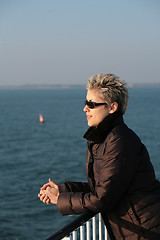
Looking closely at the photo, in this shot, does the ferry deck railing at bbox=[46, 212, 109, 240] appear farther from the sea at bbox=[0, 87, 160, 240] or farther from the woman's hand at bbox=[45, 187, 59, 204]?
the sea at bbox=[0, 87, 160, 240]

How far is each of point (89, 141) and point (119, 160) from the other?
39 cm

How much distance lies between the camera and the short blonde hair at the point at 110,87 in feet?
9.04

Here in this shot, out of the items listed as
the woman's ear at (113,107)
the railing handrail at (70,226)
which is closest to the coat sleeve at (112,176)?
the railing handrail at (70,226)

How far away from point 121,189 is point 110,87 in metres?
0.78

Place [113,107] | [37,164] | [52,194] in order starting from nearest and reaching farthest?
[113,107] < [52,194] < [37,164]

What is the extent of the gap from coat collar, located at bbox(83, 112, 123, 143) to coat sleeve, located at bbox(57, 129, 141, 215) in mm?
87

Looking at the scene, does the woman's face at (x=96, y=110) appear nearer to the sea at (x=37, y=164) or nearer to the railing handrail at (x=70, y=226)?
the railing handrail at (x=70, y=226)

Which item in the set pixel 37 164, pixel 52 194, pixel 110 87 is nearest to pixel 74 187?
pixel 52 194

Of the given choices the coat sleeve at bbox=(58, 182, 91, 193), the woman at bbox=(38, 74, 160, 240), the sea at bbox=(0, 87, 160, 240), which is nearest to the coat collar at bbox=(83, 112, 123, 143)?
the woman at bbox=(38, 74, 160, 240)

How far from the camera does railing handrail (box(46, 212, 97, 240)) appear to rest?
2.52m

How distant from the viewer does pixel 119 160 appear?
2520 mm

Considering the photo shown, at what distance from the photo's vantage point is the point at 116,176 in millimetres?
2520

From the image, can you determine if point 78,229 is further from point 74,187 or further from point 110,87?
point 110,87

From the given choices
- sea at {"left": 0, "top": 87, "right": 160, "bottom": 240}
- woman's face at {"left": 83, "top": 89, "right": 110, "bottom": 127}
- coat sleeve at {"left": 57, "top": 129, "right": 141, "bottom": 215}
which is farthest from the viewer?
sea at {"left": 0, "top": 87, "right": 160, "bottom": 240}
